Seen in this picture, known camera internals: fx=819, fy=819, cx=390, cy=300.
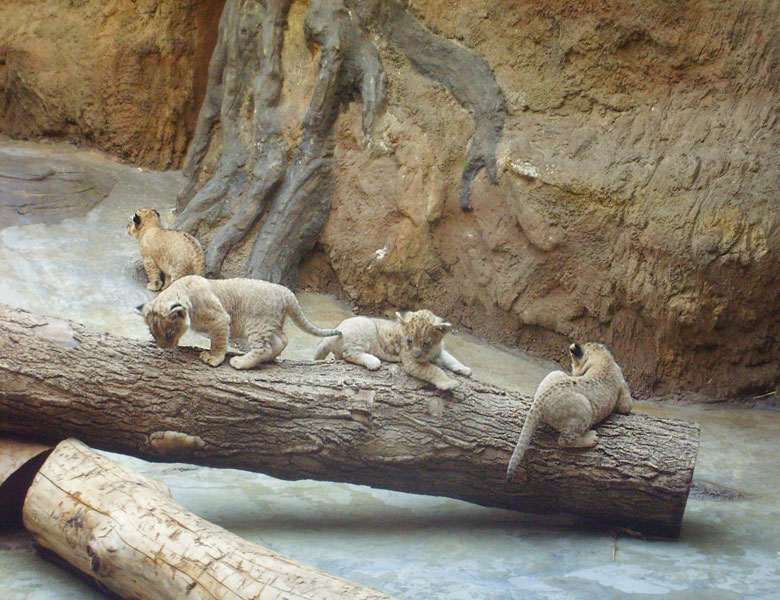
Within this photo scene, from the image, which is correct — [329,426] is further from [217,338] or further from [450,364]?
[450,364]

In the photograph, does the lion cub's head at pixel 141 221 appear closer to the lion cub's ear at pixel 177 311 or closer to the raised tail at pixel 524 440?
the lion cub's ear at pixel 177 311

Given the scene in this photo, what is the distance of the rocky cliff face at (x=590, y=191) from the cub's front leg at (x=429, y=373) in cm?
392

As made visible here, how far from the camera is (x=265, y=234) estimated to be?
9.91 m

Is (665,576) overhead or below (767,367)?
below

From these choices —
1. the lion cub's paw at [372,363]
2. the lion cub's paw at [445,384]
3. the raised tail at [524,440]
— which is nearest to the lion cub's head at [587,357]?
the raised tail at [524,440]

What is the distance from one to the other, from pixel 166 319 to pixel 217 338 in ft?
1.35

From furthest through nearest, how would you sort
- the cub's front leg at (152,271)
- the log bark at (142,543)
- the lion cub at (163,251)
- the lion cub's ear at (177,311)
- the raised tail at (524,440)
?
the cub's front leg at (152,271), the lion cub at (163,251), the raised tail at (524,440), the lion cub's ear at (177,311), the log bark at (142,543)

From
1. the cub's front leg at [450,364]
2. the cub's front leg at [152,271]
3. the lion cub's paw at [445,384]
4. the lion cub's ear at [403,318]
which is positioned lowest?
the cub's front leg at [152,271]

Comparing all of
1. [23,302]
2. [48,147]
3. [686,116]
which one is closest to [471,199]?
[686,116]

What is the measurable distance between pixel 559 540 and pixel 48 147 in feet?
36.2

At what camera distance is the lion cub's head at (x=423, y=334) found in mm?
5352

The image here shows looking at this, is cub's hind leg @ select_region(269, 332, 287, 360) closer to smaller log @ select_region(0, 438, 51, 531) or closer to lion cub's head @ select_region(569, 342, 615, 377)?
smaller log @ select_region(0, 438, 51, 531)

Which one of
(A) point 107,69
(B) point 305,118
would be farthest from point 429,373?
(A) point 107,69

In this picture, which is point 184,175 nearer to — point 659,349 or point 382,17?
point 382,17
